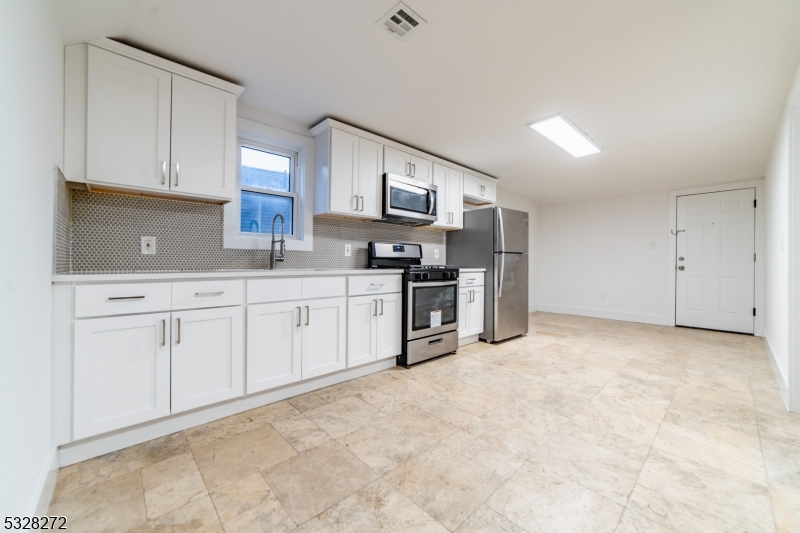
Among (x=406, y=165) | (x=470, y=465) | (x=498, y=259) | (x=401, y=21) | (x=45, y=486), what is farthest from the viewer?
(x=498, y=259)

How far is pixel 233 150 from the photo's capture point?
7.59 feet

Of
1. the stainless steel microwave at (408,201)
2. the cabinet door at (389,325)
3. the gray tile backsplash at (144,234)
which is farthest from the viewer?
the stainless steel microwave at (408,201)

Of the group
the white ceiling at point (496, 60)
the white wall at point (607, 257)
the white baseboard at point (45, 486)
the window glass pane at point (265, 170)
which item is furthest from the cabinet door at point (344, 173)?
the white wall at point (607, 257)

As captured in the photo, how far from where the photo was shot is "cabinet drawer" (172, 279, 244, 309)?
185cm

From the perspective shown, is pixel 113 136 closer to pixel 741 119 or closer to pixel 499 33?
pixel 499 33

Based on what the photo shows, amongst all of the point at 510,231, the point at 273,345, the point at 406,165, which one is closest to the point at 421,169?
the point at 406,165

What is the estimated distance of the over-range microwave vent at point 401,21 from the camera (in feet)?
5.60

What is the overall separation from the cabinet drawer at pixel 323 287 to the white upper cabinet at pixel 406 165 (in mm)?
1398

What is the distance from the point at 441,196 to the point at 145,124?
2.88m

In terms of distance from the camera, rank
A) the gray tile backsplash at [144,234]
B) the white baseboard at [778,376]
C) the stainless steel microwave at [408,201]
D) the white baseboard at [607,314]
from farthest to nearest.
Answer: the white baseboard at [607,314] → the stainless steel microwave at [408,201] → the white baseboard at [778,376] → the gray tile backsplash at [144,234]

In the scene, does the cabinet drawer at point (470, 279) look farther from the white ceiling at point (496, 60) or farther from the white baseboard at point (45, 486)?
the white baseboard at point (45, 486)

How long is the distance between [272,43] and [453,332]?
293cm

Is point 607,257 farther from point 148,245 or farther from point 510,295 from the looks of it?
point 148,245

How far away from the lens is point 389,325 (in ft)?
9.79
